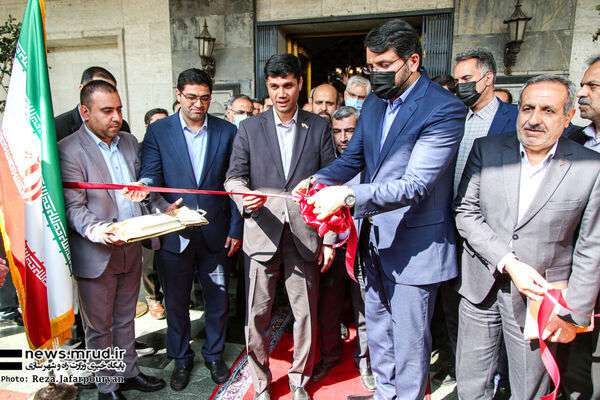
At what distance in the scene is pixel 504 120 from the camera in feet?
8.98

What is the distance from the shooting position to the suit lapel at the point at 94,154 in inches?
98.3

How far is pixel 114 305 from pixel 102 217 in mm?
670

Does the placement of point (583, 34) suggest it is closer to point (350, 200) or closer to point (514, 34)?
point (514, 34)

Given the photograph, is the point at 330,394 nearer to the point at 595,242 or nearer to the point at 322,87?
the point at 595,242

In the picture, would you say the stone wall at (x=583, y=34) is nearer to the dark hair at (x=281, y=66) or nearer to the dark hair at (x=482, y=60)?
the dark hair at (x=482, y=60)

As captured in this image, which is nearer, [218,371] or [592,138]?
[592,138]

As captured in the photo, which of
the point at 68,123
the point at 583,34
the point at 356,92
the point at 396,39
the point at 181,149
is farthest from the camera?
the point at 583,34

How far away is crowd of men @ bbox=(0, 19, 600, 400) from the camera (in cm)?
195

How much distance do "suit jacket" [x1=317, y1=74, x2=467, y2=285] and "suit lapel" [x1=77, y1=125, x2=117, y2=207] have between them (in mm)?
1593

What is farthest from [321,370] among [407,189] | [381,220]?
[407,189]

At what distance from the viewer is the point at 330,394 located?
9.45 feet

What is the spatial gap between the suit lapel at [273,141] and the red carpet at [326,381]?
1.54m

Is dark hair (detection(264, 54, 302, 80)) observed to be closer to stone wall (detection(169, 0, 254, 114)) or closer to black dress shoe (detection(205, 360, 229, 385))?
black dress shoe (detection(205, 360, 229, 385))

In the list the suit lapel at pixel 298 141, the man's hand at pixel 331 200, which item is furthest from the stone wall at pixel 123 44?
the man's hand at pixel 331 200
